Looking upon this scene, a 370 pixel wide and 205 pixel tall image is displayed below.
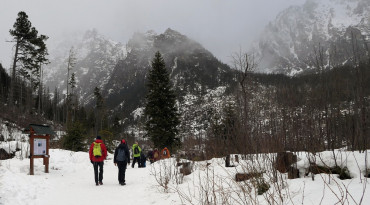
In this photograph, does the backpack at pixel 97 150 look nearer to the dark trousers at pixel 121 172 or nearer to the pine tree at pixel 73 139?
the dark trousers at pixel 121 172

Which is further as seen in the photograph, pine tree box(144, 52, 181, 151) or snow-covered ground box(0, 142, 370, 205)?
pine tree box(144, 52, 181, 151)

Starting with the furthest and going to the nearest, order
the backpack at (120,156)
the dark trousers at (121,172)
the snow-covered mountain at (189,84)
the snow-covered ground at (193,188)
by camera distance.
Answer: the snow-covered mountain at (189,84), the backpack at (120,156), the dark trousers at (121,172), the snow-covered ground at (193,188)

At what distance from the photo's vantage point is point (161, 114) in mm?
23766

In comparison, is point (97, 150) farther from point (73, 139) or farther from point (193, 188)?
point (73, 139)

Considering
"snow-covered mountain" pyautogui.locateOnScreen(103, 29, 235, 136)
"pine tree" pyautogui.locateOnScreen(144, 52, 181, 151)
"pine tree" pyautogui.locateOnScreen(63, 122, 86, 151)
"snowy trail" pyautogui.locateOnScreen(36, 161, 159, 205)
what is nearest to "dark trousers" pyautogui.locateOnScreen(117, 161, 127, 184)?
"snowy trail" pyautogui.locateOnScreen(36, 161, 159, 205)

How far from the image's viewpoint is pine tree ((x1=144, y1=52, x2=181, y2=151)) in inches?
923

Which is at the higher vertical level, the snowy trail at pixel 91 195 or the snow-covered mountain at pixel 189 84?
the snow-covered mountain at pixel 189 84

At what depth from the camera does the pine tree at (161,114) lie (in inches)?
923

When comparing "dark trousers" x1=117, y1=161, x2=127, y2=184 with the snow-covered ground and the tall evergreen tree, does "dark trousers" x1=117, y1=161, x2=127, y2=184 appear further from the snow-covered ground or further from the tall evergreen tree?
the tall evergreen tree

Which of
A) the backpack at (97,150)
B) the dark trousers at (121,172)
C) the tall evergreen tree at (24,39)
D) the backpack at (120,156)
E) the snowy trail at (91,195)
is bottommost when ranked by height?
the snowy trail at (91,195)

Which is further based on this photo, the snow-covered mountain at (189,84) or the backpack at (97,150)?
the snow-covered mountain at (189,84)

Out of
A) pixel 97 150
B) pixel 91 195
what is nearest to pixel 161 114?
pixel 97 150

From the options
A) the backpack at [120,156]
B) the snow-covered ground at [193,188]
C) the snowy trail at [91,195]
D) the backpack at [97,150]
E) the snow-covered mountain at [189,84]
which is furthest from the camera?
the snow-covered mountain at [189,84]

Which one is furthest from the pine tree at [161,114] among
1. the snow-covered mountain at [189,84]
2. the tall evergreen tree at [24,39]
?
the snow-covered mountain at [189,84]
